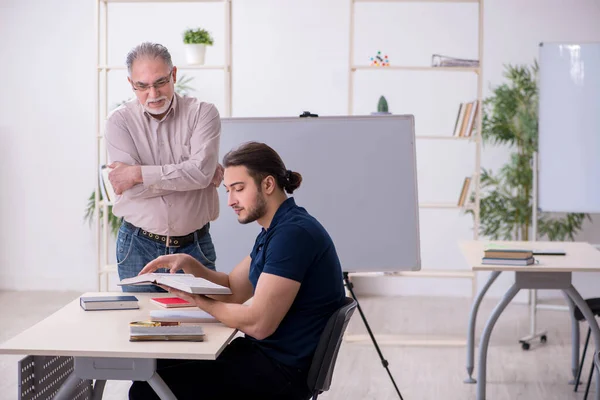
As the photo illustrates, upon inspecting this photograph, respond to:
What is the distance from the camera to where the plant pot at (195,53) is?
5934mm

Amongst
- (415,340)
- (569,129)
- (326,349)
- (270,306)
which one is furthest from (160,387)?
(569,129)

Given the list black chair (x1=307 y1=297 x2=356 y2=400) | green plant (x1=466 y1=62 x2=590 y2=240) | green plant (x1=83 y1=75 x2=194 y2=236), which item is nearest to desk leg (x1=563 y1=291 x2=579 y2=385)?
green plant (x1=466 y1=62 x2=590 y2=240)

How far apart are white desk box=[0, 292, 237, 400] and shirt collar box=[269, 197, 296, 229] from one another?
14.9 inches

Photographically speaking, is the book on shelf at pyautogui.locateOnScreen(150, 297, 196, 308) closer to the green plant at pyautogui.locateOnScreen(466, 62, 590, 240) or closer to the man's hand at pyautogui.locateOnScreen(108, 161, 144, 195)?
the man's hand at pyautogui.locateOnScreen(108, 161, 144, 195)

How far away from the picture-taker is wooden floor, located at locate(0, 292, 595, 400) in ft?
14.6

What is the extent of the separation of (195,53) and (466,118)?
6.40 ft

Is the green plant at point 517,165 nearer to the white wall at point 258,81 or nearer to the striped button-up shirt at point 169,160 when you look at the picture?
the white wall at point 258,81

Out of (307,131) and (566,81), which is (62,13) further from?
(566,81)

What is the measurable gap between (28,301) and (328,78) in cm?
303

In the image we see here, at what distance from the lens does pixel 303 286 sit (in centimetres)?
260

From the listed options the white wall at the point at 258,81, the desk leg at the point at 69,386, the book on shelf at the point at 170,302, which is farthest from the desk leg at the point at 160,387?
the white wall at the point at 258,81

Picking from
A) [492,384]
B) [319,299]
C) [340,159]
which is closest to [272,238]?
[319,299]

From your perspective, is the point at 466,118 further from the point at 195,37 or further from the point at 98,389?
the point at 98,389

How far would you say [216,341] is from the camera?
2418 mm
